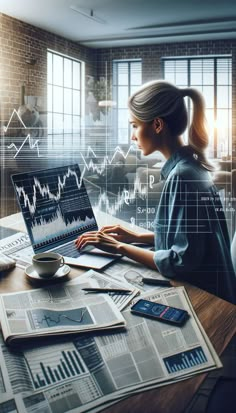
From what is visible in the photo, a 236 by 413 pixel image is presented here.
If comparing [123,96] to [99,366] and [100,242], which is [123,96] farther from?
[99,366]

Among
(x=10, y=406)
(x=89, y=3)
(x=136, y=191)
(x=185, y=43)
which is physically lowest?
(x=10, y=406)

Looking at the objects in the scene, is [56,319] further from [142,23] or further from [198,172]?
[142,23]

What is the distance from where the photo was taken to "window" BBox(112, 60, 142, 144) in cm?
205

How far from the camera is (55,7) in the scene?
7.16 ft

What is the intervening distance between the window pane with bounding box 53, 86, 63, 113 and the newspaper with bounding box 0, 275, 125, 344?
49.4 inches

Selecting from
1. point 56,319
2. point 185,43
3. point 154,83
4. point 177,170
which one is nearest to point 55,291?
point 56,319

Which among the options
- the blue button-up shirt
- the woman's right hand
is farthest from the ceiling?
the woman's right hand

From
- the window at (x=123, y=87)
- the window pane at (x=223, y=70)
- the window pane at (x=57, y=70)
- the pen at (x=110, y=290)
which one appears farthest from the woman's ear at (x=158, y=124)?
the window pane at (x=57, y=70)

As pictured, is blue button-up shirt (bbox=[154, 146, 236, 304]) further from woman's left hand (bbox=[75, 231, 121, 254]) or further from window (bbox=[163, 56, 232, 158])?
window (bbox=[163, 56, 232, 158])

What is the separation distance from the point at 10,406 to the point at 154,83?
1361mm

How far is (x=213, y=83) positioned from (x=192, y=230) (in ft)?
3.01
